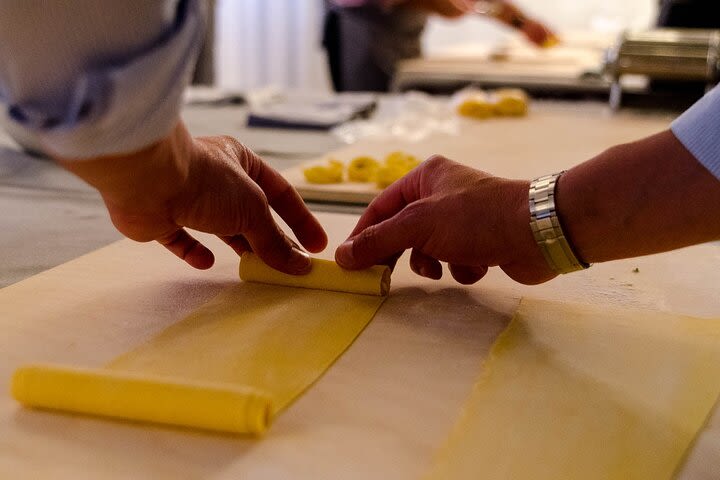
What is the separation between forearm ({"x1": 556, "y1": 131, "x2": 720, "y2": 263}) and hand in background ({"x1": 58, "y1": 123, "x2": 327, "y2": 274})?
33 cm

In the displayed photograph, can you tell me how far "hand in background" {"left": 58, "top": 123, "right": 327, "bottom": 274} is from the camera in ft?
2.59

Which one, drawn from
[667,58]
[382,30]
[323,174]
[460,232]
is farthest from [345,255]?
[382,30]

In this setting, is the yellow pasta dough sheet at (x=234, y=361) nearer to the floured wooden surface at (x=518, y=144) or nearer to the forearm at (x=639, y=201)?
the forearm at (x=639, y=201)

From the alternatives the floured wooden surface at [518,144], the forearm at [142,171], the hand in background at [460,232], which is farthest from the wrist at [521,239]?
the floured wooden surface at [518,144]

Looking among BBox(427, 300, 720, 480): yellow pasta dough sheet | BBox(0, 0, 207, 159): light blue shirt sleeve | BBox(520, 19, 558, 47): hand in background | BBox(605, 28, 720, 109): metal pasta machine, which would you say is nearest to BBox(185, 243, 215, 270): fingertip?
BBox(0, 0, 207, 159): light blue shirt sleeve

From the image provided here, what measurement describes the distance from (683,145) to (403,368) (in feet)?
1.16

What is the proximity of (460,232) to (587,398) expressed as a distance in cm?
25

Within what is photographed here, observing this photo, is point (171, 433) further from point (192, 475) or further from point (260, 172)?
point (260, 172)

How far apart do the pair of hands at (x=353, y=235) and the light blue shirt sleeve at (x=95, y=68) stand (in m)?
0.05

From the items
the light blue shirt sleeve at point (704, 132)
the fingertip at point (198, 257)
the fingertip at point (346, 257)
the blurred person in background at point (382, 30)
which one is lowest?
the blurred person in background at point (382, 30)

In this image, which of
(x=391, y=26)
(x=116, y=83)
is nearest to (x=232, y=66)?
(x=391, y=26)

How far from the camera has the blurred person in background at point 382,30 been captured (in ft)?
10.1

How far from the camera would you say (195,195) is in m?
0.89

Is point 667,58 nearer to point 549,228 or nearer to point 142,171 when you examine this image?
point 549,228
